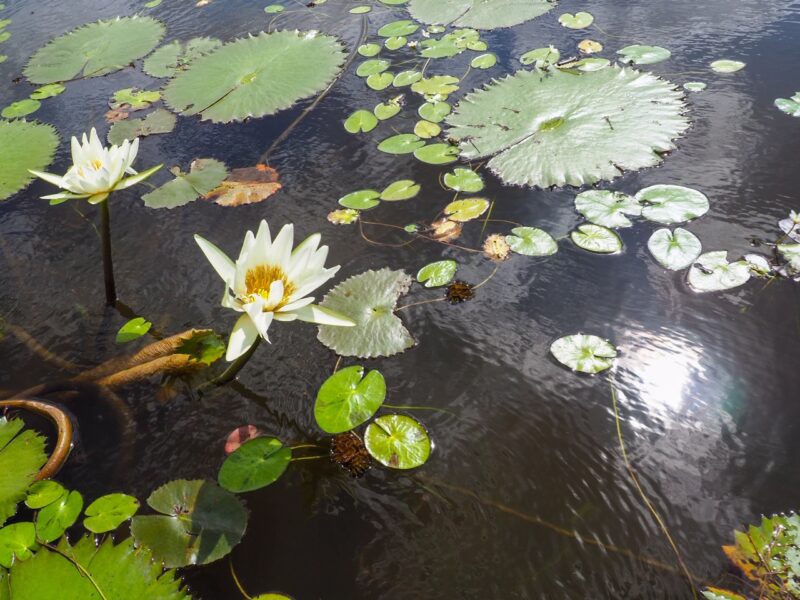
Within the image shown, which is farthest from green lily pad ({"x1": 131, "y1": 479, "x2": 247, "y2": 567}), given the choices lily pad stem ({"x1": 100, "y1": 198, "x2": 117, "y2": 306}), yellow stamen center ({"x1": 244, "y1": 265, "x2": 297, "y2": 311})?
lily pad stem ({"x1": 100, "y1": 198, "x2": 117, "y2": 306})

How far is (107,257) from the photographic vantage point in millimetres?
2270

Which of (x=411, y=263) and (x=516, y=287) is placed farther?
(x=411, y=263)

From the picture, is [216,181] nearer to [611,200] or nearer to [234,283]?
[234,283]

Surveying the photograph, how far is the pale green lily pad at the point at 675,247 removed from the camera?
2.17m

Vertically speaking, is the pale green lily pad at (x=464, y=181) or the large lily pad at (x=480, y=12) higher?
the large lily pad at (x=480, y=12)

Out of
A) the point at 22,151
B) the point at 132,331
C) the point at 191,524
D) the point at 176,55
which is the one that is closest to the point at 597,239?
the point at 191,524

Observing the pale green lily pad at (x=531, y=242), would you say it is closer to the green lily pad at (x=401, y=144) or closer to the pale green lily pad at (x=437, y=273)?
the pale green lily pad at (x=437, y=273)

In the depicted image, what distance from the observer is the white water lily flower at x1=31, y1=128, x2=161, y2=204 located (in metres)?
2.03

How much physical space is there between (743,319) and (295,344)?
5.72 ft

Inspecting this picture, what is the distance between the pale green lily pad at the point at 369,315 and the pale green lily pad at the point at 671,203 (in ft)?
3.81

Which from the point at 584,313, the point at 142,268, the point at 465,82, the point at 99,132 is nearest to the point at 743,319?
the point at 584,313

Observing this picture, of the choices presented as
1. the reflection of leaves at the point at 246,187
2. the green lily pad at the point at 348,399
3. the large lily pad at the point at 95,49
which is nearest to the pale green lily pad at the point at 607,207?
the green lily pad at the point at 348,399

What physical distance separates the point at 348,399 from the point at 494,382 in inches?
21.2

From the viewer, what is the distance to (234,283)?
A: 64.1 inches
